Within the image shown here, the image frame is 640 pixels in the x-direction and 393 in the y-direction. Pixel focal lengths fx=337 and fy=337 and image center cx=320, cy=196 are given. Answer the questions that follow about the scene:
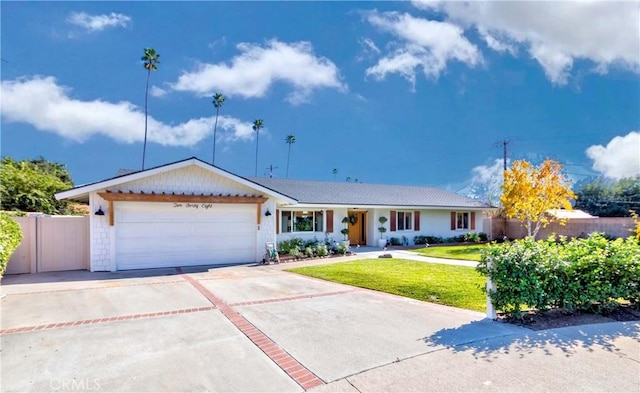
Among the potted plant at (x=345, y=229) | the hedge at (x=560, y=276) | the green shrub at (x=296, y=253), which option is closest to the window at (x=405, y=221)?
the potted plant at (x=345, y=229)

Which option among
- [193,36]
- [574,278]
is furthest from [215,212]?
[193,36]

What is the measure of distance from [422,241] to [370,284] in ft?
49.3

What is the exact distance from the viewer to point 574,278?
19.0 feet

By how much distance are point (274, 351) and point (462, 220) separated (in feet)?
79.6

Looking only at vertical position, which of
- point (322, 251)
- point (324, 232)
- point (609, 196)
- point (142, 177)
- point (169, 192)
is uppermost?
point (142, 177)

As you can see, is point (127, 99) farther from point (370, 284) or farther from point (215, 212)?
point (370, 284)

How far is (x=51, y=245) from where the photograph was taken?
11219 mm

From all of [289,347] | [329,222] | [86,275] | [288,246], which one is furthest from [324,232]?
[289,347]

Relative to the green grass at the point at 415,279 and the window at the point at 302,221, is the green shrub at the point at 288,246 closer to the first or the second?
the window at the point at 302,221

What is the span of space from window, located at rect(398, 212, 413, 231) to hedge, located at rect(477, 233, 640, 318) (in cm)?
1666

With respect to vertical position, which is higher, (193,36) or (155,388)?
(193,36)

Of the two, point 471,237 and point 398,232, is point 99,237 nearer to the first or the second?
point 398,232

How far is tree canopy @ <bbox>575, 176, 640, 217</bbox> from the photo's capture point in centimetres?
4316

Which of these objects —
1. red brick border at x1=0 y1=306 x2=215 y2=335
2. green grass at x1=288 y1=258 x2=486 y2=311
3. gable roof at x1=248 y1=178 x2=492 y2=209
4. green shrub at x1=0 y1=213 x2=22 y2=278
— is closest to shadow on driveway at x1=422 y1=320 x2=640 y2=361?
green grass at x1=288 y1=258 x2=486 y2=311
